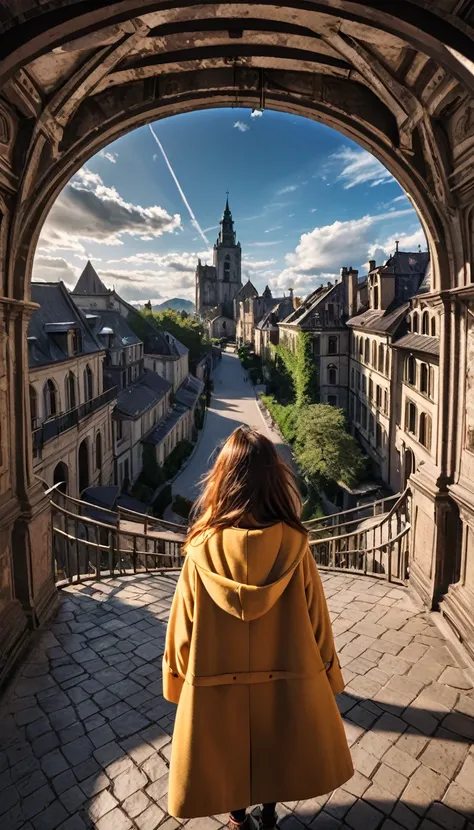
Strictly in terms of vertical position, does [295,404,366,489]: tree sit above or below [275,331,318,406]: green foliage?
below

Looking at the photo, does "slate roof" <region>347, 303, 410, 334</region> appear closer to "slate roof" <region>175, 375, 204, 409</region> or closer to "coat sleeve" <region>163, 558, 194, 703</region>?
"slate roof" <region>175, 375, 204, 409</region>

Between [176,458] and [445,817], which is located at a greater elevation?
[445,817]

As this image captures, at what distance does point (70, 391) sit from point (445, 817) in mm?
18779

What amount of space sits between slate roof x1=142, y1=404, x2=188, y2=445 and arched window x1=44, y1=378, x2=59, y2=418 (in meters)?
10.3

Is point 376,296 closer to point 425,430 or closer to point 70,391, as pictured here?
point 425,430

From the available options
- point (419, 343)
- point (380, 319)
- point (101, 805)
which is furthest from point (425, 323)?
point (101, 805)

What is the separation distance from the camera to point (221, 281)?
391ft

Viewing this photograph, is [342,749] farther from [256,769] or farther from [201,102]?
[201,102]

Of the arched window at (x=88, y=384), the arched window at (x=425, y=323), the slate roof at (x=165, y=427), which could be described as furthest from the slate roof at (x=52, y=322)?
the arched window at (x=425, y=323)

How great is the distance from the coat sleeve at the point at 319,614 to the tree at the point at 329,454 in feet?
66.7

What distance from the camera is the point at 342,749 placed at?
9.10 ft

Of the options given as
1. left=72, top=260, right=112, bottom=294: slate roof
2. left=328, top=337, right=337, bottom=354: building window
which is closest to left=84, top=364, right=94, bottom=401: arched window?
left=328, top=337, right=337, bottom=354: building window

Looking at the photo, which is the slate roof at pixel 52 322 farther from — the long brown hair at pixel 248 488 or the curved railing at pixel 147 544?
the long brown hair at pixel 248 488

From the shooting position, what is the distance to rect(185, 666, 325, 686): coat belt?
2578mm
